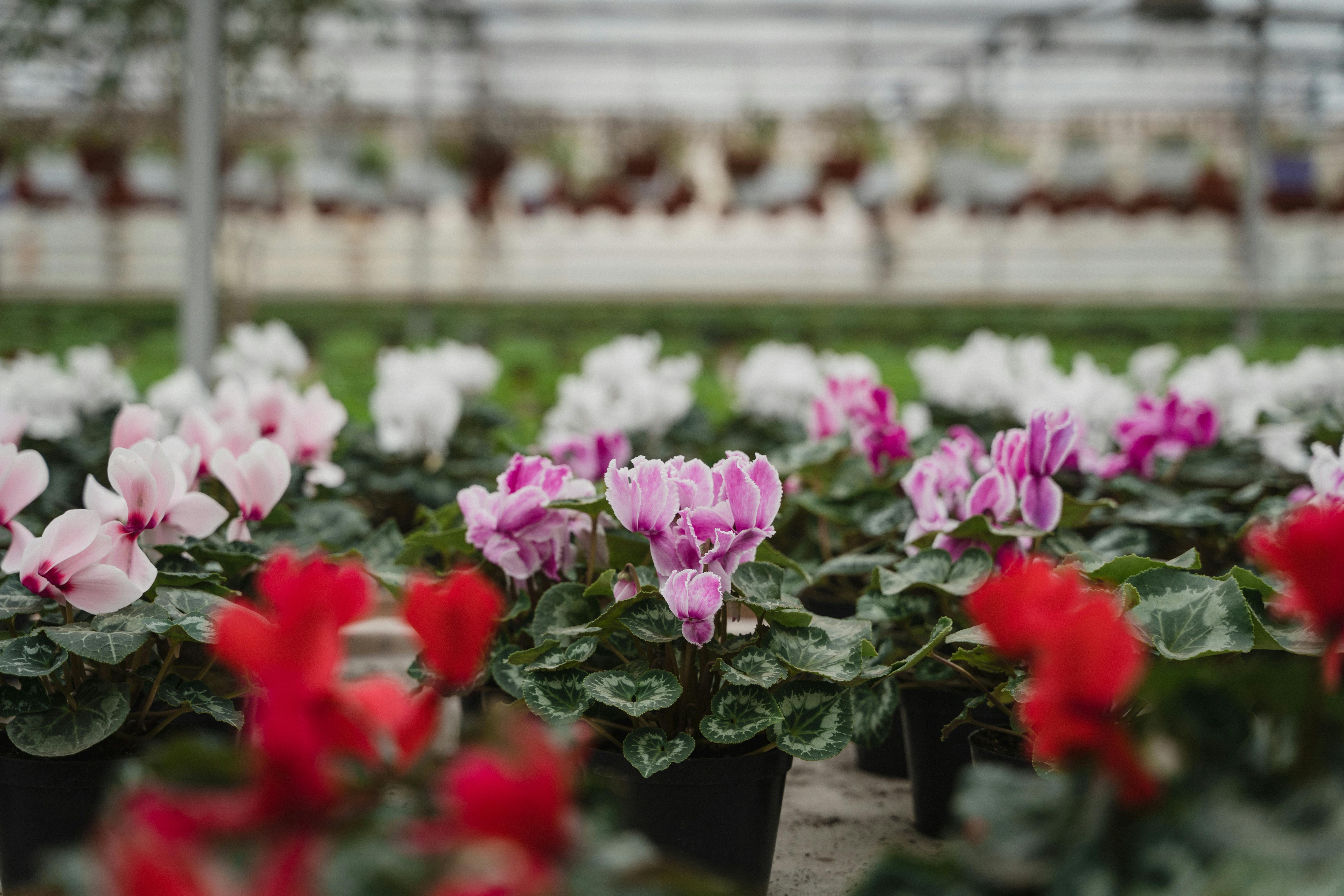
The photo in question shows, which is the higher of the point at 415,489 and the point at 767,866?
the point at 767,866

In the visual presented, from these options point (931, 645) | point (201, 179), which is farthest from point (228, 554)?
point (201, 179)

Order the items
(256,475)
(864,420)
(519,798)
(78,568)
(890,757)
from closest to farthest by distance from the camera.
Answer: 1. (519,798)
2. (78,568)
3. (256,475)
4. (890,757)
5. (864,420)

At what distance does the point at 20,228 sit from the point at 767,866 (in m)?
13.7

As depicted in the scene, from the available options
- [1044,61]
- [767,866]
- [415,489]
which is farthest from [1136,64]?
[767,866]

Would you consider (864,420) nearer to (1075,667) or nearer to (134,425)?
(134,425)

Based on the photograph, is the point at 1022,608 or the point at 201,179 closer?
the point at 1022,608

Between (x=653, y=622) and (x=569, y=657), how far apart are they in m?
0.09

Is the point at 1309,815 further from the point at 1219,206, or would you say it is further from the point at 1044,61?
the point at 1044,61

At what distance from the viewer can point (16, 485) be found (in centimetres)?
109

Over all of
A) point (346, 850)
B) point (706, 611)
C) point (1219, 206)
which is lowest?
point (1219, 206)

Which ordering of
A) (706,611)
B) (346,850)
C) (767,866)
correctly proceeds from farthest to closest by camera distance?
(767,866) < (706,611) < (346,850)

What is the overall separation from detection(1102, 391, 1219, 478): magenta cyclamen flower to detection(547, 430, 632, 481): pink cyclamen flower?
2.92 ft

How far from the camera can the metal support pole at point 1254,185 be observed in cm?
753

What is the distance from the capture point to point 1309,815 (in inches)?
19.7
